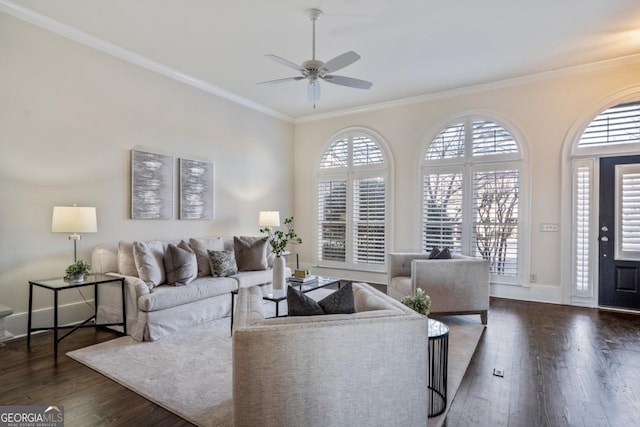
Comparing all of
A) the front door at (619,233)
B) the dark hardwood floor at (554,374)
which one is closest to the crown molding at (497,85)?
the front door at (619,233)

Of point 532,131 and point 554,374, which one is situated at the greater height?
point 532,131

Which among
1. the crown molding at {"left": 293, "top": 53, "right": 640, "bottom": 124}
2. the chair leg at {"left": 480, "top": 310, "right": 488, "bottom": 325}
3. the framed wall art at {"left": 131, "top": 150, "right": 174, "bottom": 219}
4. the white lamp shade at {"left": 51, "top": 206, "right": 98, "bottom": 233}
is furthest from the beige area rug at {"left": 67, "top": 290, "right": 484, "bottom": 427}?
the crown molding at {"left": 293, "top": 53, "right": 640, "bottom": 124}

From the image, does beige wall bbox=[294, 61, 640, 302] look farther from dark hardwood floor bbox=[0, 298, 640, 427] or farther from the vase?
the vase

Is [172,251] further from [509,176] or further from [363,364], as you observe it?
[509,176]

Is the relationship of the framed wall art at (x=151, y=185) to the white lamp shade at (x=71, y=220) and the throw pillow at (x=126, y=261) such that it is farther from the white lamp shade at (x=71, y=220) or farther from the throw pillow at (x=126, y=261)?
the white lamp shade at (x=71, y=220)

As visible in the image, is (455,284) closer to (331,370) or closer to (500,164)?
(500,164)

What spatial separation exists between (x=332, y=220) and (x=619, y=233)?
4.43 metres

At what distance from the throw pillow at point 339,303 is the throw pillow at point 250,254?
3.16m

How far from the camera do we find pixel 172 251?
4121 millimetres

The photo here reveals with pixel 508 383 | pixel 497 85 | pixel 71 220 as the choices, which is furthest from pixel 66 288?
pixel 497 85

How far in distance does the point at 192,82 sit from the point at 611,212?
6.22 m

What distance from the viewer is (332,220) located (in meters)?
7.02

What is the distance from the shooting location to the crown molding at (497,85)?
4652 millimetres

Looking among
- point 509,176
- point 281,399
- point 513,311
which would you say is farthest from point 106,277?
point 509,176
